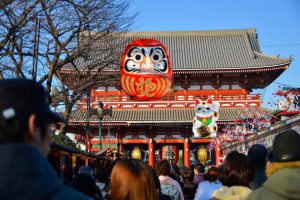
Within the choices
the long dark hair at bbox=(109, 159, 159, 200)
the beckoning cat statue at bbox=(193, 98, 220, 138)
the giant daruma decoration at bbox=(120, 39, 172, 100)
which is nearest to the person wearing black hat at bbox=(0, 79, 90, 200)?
the long dark hair at bbox=(109, 159, 159, 200)

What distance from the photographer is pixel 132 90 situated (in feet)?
36.4

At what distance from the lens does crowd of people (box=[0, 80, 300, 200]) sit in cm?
132

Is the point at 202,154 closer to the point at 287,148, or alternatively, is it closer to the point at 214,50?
the point at 214,50

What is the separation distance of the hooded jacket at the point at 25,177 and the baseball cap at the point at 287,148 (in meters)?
1.71

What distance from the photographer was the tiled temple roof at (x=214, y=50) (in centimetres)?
2812

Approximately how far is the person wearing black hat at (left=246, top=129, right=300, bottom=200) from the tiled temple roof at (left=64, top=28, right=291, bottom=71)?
24.7 metres

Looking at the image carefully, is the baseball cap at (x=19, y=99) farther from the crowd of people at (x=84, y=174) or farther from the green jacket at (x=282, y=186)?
the green jacket at (x=282, y=186)

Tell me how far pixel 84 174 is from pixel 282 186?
3261 mm

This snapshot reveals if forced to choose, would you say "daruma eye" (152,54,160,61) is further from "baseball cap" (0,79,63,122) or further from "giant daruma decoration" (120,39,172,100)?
"baseball cap" (0,79,63,122)

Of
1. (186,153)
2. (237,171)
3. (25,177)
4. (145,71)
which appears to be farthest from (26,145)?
(186,153)

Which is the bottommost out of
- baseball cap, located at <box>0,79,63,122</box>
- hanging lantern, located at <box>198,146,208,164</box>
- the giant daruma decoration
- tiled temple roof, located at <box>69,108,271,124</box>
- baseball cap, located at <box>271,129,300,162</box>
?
hanging lantern, located at <box>198,146,208,164</box>

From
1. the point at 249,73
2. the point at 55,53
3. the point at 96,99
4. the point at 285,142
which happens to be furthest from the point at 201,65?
the point at 285,142

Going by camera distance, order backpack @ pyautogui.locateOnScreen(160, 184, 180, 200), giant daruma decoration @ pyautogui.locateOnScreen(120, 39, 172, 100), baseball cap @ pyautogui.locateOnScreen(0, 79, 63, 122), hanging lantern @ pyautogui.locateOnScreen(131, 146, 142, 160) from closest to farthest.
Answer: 1. baseball cap @ pyautogui.locateOnScreen(0, 79, 63, 122)
2. backpack @ pyautogui.locateOnScreen(160, 184, 180, 200)
3. giant daruma decoration @ pyautogui.locateOnScreen(120, 39, 172, 100)
4. hanging lantern @ pyautogui.locateOnScreen(131, 146, 142, 160)

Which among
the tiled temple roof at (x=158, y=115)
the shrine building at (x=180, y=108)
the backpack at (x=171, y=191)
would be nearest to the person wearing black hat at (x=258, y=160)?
the backpack at (x=171, y=191)
